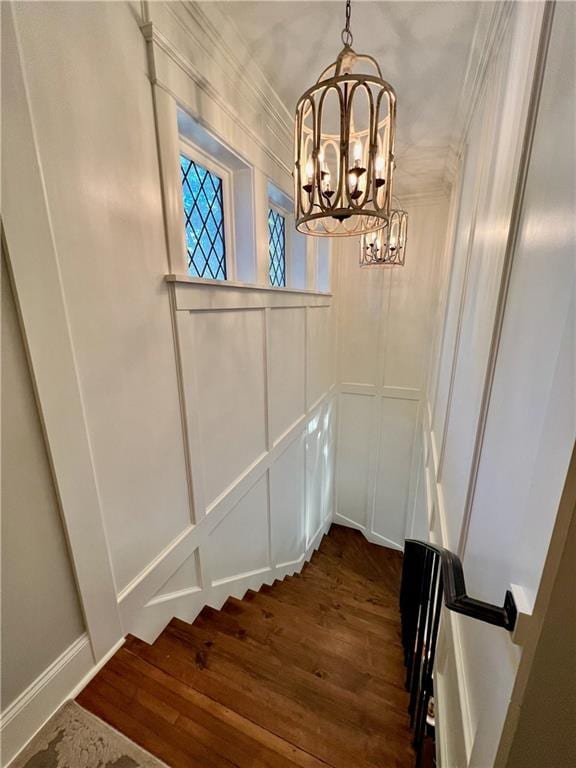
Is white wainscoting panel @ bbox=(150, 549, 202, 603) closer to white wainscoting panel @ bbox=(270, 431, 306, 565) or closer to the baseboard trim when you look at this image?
the baseboard trim

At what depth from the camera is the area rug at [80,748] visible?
988mm

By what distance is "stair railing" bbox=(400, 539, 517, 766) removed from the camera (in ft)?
2.15

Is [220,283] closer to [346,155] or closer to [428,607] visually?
[346,155]

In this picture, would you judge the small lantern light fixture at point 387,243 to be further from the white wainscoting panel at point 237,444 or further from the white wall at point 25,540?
the white wall at point 25,540

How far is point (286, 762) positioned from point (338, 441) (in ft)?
13.0

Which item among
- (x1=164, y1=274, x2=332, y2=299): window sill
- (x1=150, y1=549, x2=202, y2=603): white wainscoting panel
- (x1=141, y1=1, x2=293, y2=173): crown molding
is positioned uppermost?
(x1=141, y1=1, x2=293, y2=173): crown molding

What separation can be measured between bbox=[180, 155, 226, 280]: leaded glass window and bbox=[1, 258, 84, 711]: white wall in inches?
43.8

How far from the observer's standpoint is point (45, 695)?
1.09 meters

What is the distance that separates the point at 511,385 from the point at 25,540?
1556 millimetres

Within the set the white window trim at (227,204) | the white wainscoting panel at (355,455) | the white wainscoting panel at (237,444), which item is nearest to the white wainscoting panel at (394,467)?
the white wainscoting panel at (355,455)

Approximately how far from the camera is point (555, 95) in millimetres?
739

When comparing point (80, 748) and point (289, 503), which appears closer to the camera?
point (80, 748)

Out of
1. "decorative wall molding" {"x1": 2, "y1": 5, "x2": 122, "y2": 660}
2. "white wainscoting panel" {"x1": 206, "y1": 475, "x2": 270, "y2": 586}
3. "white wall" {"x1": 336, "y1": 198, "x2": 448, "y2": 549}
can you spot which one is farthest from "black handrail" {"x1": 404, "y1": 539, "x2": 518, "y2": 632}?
"white wall" {"x1": 336, "y1": 198, "x2": 448, "y2": 549}

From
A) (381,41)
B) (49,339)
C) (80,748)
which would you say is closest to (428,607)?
(80,748)
